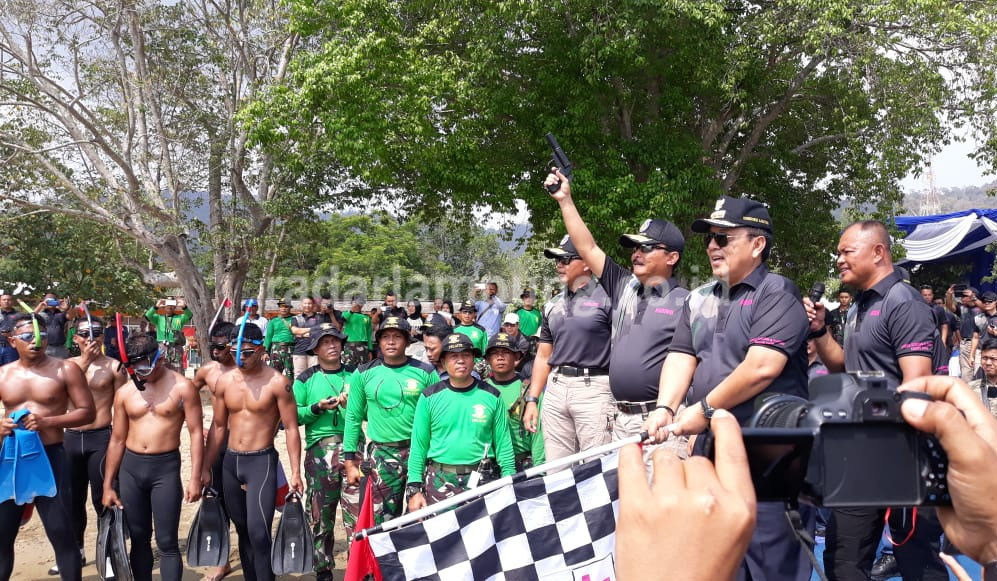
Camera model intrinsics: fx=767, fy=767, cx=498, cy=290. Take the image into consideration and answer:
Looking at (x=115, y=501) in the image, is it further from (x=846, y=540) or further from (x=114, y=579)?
(x=846, y=540)

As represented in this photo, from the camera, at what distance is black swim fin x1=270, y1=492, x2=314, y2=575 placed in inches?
206

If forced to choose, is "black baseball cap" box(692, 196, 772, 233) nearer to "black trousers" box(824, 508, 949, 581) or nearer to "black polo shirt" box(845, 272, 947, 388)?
"black polo shirt" box(845, 272, 947, 388)


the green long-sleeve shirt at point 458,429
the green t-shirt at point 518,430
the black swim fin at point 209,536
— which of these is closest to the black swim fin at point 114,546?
the black swim fin at point 209,536

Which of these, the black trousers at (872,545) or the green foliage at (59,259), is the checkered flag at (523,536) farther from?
the green foliage at (59,259)

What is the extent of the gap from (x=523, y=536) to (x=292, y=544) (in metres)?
2.06

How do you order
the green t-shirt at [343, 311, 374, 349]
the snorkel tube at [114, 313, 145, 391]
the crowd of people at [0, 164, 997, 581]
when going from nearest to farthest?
1. the crowd of people at [0, 164, 997, 581]
2. the snorkel tube at [114, 313, 145, 391]
3. the green t-shirt at [343, 311, 374, 349]

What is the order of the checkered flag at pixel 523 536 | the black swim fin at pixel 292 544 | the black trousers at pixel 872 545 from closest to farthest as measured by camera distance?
the checkered flag at pixel 523 536
the black trousers at pixel 872 545
the black swim fin at pixel 292 544

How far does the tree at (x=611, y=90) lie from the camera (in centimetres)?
1393

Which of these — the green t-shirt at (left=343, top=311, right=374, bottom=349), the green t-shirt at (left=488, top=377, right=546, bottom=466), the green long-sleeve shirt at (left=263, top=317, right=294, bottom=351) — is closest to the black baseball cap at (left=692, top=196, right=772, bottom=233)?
the green t-shirt at (left=488, top=377, right=546, bottom=466)

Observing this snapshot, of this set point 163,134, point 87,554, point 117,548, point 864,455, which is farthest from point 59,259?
point 864,455

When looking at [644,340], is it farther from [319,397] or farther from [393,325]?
[319,397]

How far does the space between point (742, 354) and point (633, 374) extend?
1231 mm

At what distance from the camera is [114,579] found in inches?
211

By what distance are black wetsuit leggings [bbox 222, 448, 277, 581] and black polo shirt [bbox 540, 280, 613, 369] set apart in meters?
2.26
